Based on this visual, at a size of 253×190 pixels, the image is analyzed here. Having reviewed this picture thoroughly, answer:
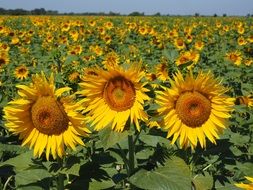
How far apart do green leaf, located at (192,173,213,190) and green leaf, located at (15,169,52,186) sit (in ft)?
2.91

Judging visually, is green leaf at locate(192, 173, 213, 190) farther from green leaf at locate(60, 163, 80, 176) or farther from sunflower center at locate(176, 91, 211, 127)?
green leaf at locate(60, 163, 80, 176)

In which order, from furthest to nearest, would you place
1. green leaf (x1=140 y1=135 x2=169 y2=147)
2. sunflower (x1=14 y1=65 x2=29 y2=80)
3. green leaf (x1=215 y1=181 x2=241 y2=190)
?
1. sunflower (x1=14 y1=65 x2=29 y2=80)
2. green leaf (x1=215 y1=181 x2=241 y2=190)
3. green leaf (x1=140 y1=135 x2=169 y2=147)

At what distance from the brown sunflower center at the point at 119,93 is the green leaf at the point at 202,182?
0.69 meters

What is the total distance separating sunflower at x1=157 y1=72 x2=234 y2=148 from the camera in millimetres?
2826

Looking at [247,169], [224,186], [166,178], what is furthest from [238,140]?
[166,178]

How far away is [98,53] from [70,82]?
6.79 meters

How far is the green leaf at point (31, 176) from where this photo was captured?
2.84m

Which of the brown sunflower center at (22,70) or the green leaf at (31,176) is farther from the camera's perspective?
the brown sunflower center at (22,70)

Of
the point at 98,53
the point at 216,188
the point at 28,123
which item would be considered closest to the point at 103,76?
the point at 28,123

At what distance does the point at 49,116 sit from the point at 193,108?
76 cm

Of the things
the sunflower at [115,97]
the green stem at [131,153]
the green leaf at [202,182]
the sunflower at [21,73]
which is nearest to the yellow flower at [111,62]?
the sunflower at [115,97]

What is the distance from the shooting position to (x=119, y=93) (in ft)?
9.22

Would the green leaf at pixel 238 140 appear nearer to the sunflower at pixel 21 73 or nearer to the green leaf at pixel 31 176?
the green leaf at pixel 31 176

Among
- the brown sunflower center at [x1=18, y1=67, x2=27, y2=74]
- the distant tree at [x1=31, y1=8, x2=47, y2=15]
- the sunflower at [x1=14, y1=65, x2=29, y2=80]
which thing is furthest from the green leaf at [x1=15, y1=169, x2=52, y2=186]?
the distant tree at [x1=31, y1=8, x2=47, y2=15]
